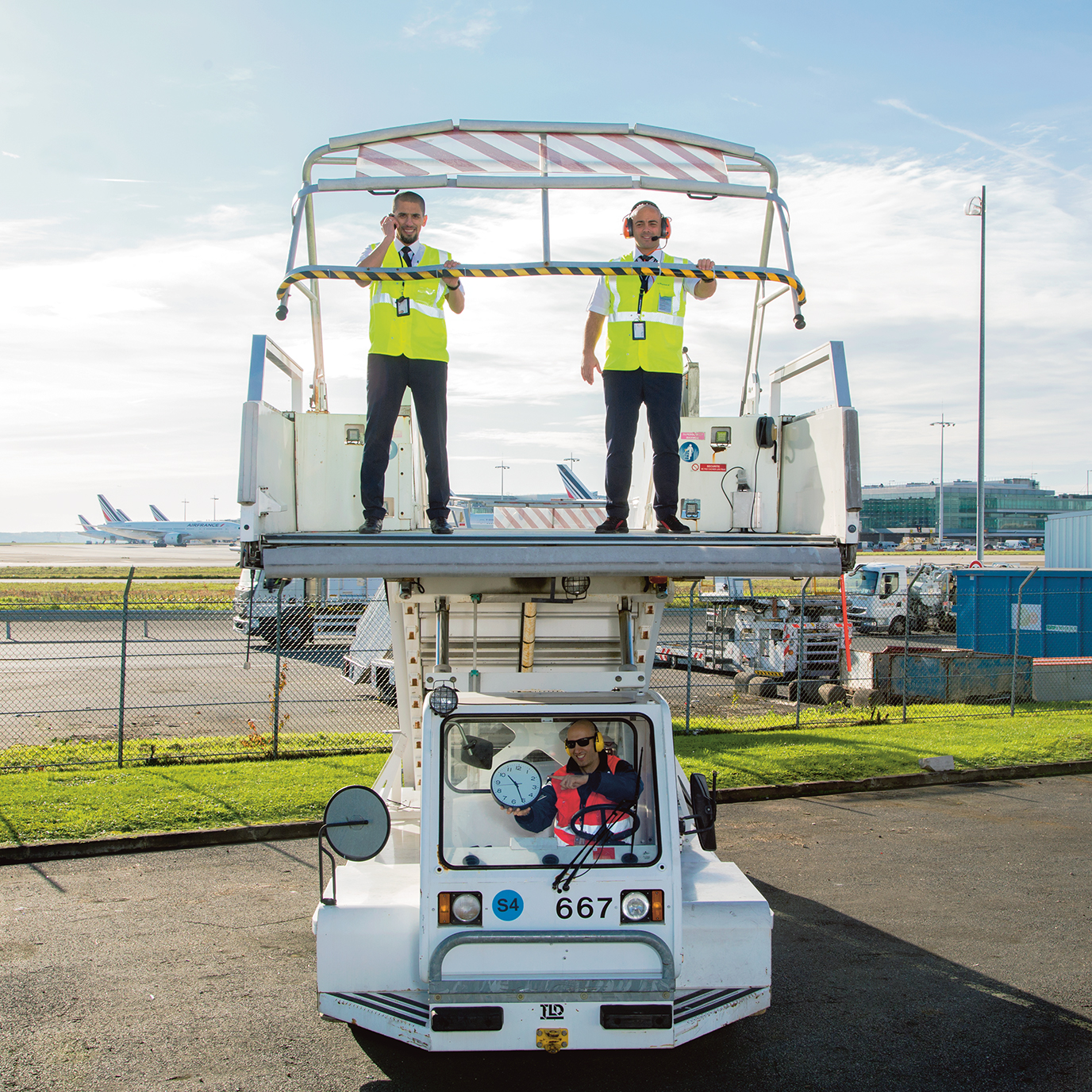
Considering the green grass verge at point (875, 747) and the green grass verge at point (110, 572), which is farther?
the green grass verge at point (110, 572)

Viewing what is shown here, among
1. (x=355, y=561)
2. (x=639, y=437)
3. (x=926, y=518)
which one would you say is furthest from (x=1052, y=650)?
(x=926, y=518)

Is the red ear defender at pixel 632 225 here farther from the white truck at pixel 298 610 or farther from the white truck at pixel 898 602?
the white truck at pixel 898 602

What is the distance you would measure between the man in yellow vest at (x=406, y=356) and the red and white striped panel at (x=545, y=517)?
8.19 ft

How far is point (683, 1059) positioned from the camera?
4562 mm

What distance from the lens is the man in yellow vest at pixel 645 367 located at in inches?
208

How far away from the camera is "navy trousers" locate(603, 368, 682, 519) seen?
532 cm

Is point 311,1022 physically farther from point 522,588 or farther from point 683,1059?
point 522,588

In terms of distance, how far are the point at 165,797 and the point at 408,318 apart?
5958mm

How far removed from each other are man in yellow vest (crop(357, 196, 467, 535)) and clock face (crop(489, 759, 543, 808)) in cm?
153

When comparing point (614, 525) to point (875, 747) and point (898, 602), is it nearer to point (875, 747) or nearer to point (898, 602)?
point (875, 747)

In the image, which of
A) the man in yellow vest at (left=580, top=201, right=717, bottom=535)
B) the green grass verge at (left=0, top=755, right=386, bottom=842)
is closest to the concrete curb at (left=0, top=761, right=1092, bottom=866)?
the green grass verge at (left=0, top=755, right=386, bottom=842)

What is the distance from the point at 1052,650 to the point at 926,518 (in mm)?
106409

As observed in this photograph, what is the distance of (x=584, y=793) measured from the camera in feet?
→ 13.6

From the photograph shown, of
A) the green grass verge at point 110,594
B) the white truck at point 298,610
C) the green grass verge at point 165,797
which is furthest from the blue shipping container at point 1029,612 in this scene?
the green grass verge at point 110,594
